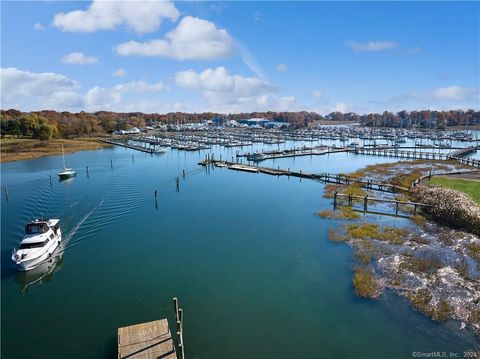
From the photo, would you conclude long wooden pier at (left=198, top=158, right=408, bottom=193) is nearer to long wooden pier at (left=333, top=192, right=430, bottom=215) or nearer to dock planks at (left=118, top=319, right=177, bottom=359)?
long wooden pier at (left=333, top=192, right=430, bottom=215)

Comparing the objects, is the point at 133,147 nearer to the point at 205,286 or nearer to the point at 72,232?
the point at 72,232

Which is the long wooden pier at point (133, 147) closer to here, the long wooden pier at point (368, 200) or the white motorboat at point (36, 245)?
the long wooden pier at point (368, 200)

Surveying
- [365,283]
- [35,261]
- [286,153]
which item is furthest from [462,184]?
[286,153]

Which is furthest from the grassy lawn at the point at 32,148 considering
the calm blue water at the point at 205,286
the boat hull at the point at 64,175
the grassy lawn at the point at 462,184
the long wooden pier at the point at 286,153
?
the grassy lawn at the point at 462,184

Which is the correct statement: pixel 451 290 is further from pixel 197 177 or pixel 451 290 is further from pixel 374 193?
pixel 197 177

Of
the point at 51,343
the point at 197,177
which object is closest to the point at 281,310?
the point at 51,343

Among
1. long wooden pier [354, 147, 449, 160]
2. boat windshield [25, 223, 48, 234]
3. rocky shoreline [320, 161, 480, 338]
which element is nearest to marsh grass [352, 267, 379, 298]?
rocky shoreline [320, 161, 480, 338]
